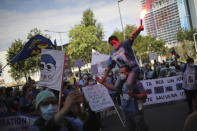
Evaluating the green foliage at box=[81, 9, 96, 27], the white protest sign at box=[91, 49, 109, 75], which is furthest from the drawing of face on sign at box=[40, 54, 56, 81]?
the green foliage at box=[81, 9, 96, 27]

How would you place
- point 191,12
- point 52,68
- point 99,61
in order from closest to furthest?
point 52,68 < point 99,61 < point 191,12

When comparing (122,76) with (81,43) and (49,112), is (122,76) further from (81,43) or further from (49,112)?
(81,43)

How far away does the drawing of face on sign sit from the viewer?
538 cm

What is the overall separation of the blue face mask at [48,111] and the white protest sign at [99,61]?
6.66 meters

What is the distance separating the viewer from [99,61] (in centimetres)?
916

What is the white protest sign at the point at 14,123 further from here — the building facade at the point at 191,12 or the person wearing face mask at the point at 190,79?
the building facade at the point at 191,12

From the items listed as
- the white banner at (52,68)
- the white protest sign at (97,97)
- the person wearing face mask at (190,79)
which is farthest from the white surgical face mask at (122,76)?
the person wearing face mask at (190,79)

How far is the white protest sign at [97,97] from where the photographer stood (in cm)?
668

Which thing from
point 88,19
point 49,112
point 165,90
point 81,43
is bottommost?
point 165,90

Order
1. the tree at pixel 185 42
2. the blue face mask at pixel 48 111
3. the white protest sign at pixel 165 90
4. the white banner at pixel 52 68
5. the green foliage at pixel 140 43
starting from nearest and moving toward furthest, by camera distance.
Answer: the blue face mask at pixel 48 111 < the white banner at pixel 52 68 < the white protest sign at pixel 165 90 < the green foliage at pixel 140 43 < the tree at pixel 185 42

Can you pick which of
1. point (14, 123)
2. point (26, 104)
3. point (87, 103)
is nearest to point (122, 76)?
point (87, 103)

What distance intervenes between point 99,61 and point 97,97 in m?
2.58

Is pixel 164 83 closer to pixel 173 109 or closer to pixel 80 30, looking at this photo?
pixel 173 109

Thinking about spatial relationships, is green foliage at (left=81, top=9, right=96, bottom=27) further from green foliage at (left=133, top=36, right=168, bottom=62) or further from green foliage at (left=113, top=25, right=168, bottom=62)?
green foliage at (left=133, top=36, right=168, bottom=62)
